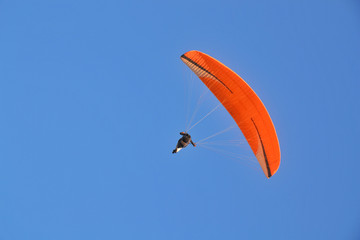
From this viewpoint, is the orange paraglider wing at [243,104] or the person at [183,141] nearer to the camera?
the orange paraglider wing at [243,104]

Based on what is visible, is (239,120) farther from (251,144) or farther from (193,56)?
(193,56)

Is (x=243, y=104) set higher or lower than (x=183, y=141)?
higher

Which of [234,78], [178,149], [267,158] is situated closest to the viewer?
[234,78]

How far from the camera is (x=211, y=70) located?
602 inches

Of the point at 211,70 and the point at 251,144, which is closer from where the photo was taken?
the point at 211,70

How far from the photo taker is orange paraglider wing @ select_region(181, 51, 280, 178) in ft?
48.5

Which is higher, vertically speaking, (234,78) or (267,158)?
(234,78)

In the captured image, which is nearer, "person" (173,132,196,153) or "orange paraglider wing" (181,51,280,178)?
"orange paraglider wing" (181,51,280,178)

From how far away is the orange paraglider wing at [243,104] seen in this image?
1479cm

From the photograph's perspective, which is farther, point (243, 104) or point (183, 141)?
point (183, 141)

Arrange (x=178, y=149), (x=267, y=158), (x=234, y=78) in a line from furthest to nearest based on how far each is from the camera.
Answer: (x=178, y=149) < (x=267, y=158) < (x=234, y=78)

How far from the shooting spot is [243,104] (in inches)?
610

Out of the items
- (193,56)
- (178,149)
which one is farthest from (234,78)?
(178,149)

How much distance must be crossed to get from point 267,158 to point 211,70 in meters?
5.40
